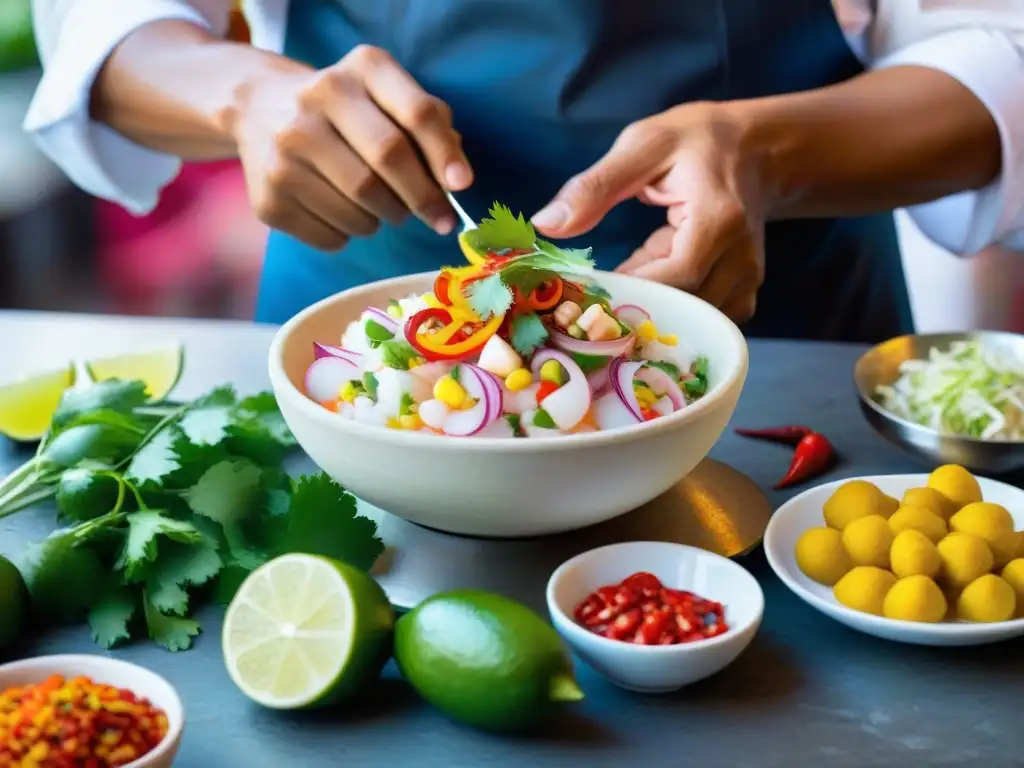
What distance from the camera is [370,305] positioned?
4.58 feet

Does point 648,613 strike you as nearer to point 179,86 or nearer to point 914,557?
point 914,557

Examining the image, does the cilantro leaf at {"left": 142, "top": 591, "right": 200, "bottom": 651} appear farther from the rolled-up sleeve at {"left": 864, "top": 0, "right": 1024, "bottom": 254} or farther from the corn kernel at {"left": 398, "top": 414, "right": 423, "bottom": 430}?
the rolled-up sleeve at {"left": 864, "top": 0, "right": 1024, "bottom": 254}

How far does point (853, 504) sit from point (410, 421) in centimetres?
43

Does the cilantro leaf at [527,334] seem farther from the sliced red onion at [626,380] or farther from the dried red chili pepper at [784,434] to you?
the dried red chili pepper at [784,434]

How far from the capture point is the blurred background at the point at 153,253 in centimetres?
359

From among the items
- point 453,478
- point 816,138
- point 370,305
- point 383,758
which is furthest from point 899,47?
point 383,758

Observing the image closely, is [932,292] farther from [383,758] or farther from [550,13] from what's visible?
[383,758]

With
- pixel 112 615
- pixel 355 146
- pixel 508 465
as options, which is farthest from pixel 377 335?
pixel 355 146

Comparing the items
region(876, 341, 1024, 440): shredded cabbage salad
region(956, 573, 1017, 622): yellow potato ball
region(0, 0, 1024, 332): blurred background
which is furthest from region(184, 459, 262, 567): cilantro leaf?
region(0, 0, 1024, 332): blurred background

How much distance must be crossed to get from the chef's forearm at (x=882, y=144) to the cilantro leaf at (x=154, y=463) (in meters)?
0.94

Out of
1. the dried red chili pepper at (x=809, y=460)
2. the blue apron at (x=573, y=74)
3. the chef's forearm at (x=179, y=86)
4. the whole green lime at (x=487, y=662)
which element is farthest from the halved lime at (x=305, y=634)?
the blue apron at (x=573, y=74)

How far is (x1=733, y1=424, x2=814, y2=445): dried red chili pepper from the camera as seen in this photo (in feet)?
4.95

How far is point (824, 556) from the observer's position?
3.65 ft

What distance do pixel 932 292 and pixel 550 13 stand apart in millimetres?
2162
